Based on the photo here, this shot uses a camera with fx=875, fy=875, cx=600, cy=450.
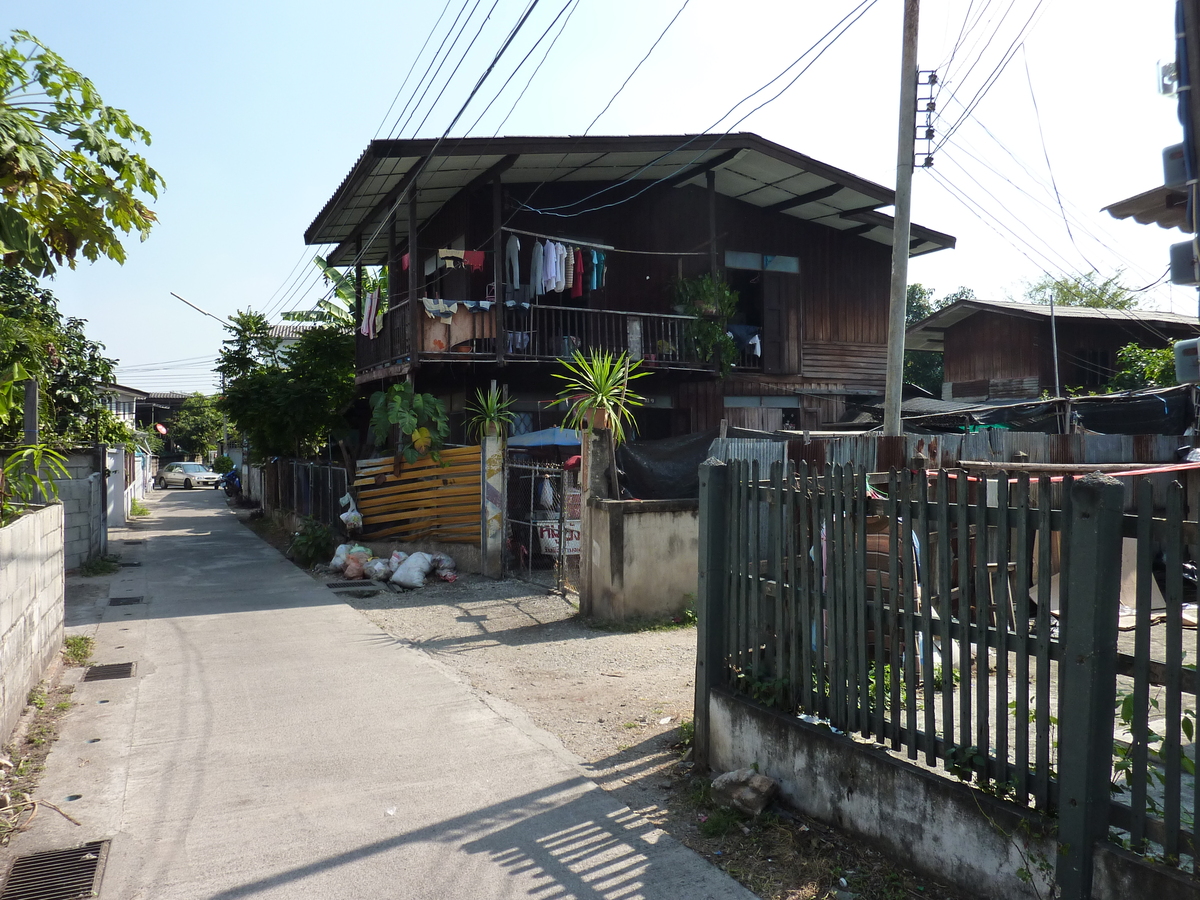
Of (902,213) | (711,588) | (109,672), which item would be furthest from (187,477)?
(711,588)

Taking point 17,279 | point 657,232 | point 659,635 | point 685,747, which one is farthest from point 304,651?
point 17,279

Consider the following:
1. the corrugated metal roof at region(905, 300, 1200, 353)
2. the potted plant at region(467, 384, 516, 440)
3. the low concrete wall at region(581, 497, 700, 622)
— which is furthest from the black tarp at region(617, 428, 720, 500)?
the corrugated metal roof at region(905, 300, 1200, 353)

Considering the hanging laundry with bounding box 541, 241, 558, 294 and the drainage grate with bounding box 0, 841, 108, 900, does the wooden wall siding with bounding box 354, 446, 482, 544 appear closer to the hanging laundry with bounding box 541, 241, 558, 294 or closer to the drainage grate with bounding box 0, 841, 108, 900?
the hanging laundry with bounding box 541, 241, 558, 294

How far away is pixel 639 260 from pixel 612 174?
1748mm

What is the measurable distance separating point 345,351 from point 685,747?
15698 millimetres

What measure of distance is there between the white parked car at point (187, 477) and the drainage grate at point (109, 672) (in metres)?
42.5

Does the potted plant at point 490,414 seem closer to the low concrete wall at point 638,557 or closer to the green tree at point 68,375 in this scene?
the low concrete wall at point 638,557

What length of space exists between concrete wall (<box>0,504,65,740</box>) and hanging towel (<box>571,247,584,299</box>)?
8377mm

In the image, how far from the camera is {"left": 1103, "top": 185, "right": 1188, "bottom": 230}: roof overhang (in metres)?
5.21

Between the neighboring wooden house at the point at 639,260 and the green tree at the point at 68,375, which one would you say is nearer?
the neighboring wooden house at the point at 639,260

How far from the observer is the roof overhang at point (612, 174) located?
13.0 meters

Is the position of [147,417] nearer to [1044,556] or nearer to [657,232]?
[657,232]

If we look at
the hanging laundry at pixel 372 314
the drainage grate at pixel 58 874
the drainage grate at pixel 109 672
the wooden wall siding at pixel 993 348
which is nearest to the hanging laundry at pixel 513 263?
the hanging laundry at pixel 372 314

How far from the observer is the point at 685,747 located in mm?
5355
